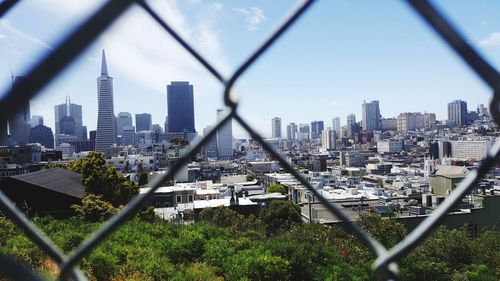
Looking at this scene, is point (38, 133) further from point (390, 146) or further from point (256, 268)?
point (390, 146)

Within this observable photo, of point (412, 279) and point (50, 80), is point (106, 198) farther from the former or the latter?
point (50, 80)

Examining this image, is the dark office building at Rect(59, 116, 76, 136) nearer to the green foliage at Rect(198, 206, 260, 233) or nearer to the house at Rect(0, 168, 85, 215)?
the green foliage at Rect(198, 206, 260, 233)

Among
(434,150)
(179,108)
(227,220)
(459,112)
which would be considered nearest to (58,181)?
(227,220)

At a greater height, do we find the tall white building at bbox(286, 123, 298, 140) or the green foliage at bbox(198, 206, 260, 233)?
the tall white building at bbox(286, 123, 298, 140)

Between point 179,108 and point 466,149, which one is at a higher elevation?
point 179,108

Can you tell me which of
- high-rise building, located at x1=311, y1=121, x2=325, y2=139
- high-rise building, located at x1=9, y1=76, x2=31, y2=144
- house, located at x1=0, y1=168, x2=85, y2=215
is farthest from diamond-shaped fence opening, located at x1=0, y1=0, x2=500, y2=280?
high-rise building, located at x1=311, y1=121, x2=325, y2=139


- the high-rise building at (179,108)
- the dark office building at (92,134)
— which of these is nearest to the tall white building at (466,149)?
the high-rise building at (179,108)
